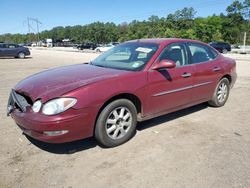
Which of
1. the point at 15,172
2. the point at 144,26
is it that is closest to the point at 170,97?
the point at 15,172

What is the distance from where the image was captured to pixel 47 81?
3.92 metres

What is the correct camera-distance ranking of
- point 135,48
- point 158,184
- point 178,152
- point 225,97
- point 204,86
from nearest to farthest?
point 158,184 → point 178,152 → point 135,48 → point 204,86 → point 225,97

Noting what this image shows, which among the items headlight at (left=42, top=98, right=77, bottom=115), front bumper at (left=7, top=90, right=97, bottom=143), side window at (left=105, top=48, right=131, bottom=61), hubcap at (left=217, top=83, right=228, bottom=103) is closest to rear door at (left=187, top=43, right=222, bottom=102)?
hubcap at (left=217, top=83, right=228, bottom=103)

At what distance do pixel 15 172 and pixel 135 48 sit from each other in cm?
287

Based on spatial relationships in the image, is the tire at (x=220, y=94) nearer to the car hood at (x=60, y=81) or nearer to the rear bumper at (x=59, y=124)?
the car hood at (x=60, y=81)

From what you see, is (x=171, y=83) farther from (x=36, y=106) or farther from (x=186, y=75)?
(x=36, y=106)

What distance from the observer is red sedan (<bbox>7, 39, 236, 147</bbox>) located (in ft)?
11.1

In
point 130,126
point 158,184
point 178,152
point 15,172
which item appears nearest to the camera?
point 158,184

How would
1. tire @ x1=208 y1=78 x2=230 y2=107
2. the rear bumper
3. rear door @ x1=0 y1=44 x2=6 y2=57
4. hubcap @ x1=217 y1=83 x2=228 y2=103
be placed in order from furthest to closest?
rear door @ x1=0 y1=44 x2=6 y2=57 < hubcap @ x1=217 y1=83 x2=228 y2=103 < tire @ x1=208 y1=78 x2=230 y2=107 < the rear bumper

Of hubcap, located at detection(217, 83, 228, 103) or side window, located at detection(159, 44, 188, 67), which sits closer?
side window, located at detection(159, 44, 188, 67)

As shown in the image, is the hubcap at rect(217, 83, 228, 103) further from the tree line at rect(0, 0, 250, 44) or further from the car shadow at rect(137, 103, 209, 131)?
the tree line at rect(0, 0, 250, 44)

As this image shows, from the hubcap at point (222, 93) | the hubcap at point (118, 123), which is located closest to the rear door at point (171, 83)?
the hubcap at point (118, 123)

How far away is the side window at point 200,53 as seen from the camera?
5.13 metres

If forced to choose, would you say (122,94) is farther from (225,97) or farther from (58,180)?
(225,97)
